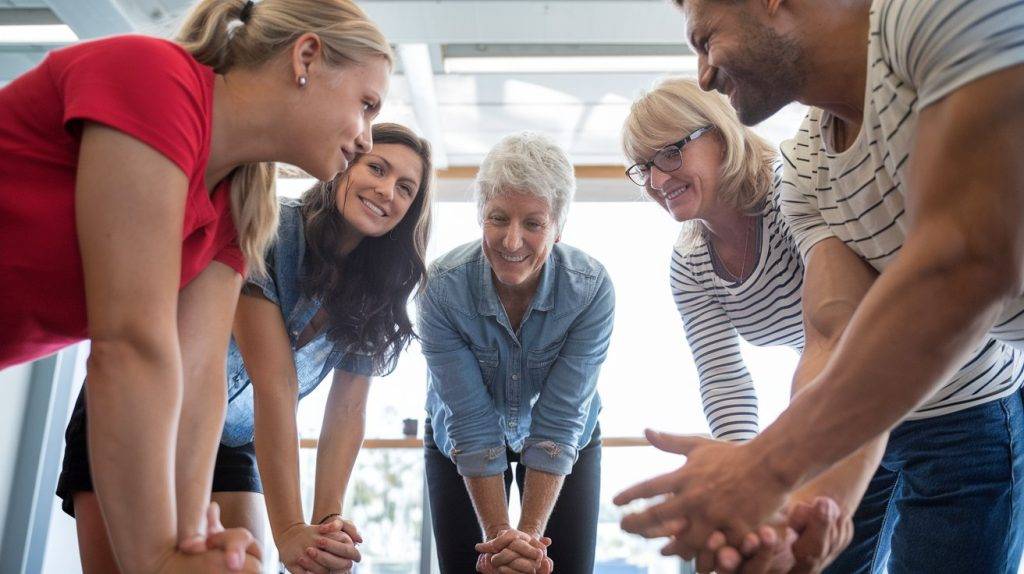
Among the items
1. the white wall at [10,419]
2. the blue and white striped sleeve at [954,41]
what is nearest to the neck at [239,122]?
the blue and white striped sleeve at [954,41]

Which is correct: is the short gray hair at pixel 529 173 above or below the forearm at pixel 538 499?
above

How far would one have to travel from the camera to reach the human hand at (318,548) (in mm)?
1569

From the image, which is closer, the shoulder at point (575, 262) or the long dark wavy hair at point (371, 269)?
the long dark wavy hair at point (371, 269)

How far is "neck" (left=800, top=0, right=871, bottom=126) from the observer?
114 cm

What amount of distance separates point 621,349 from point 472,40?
5.24ft

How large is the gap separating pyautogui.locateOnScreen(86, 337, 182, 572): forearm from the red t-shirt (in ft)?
0.47

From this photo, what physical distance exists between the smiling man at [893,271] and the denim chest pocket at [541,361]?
0.73 metres

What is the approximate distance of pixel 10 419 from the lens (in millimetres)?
3279

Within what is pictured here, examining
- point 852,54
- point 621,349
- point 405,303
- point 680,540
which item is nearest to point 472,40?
point 621,349

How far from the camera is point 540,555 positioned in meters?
1.78

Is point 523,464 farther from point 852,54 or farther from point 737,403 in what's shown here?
point 852,54

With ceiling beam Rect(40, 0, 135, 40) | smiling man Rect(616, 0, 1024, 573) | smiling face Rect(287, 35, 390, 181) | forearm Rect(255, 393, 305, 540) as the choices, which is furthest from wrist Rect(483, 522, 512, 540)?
ceiling beam Rect(40, 0, 135, 40)

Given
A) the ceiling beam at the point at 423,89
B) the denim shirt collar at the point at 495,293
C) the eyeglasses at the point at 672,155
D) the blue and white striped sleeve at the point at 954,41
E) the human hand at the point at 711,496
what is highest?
the ceiling beam at the point at 423,89

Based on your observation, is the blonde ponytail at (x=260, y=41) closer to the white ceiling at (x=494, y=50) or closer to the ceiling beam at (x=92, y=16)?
the white ceiling at (x=494, y=50)
